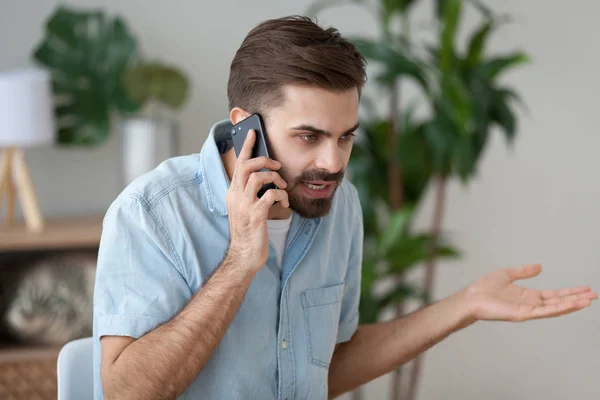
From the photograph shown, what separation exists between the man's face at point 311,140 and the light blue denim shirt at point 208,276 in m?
0.11

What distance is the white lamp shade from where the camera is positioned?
2.31 m

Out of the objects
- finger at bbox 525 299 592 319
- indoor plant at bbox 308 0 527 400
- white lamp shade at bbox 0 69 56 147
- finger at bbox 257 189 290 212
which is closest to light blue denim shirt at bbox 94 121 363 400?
Answer: finger at bbox 257 189 290 212

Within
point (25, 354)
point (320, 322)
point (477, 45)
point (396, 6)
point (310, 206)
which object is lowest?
point (25, 354)

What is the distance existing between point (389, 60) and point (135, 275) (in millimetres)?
1409

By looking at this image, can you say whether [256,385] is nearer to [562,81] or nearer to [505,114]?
[505,114]

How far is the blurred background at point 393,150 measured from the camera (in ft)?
7.84

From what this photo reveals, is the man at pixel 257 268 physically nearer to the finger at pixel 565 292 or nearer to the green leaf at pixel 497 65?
the finger at pixel 565 292

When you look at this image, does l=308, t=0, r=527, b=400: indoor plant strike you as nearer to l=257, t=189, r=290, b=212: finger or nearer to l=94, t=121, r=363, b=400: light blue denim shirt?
l=94, t=121, r=363, b=400: light blue denim shirt

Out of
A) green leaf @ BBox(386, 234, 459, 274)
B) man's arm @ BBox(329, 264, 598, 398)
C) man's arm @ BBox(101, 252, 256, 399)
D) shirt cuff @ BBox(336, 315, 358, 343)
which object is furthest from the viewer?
green leaf @ BBox(386, 234, 459, 274)

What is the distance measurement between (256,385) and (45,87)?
58.2 inches

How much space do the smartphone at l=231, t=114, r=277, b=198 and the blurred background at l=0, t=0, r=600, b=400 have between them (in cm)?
109

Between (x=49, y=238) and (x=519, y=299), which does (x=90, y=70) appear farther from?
(x=519, y=299)

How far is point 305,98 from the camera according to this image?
4.13 feet

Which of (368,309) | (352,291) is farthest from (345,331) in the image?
(368,309)
